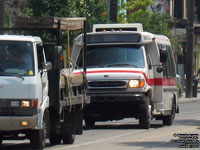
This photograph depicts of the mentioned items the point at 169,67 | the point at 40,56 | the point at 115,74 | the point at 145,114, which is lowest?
the point at 145,114

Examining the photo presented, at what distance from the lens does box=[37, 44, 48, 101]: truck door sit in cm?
1417

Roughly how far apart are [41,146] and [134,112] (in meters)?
6.66

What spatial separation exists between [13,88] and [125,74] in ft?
21.9

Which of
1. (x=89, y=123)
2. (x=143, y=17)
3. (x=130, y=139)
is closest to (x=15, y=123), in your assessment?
(x=130, y=139)

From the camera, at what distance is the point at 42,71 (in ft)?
46.6

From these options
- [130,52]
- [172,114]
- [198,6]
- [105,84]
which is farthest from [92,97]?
[198,6]

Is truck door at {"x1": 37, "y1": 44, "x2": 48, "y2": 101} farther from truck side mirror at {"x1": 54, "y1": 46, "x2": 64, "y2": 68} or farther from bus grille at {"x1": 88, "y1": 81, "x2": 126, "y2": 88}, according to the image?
bus grille at {"x1": 88, "y1": 81, "x2": 126, "y2": 88}

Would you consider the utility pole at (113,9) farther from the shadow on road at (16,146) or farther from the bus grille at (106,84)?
the shadow on road at (16,146)

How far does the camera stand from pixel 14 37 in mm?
14164

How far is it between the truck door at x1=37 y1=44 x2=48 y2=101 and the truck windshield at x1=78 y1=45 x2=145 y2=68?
6.02 m

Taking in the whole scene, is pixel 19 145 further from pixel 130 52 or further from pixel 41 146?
pixel 130 52

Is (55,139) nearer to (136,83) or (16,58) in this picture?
(16,58)

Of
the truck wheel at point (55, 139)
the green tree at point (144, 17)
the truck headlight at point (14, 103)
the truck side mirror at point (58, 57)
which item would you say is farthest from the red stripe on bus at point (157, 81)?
the green tree at point (144, 17)

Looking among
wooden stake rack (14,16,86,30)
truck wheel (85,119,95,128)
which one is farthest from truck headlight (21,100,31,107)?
truck wheel (85,119,95,128)
